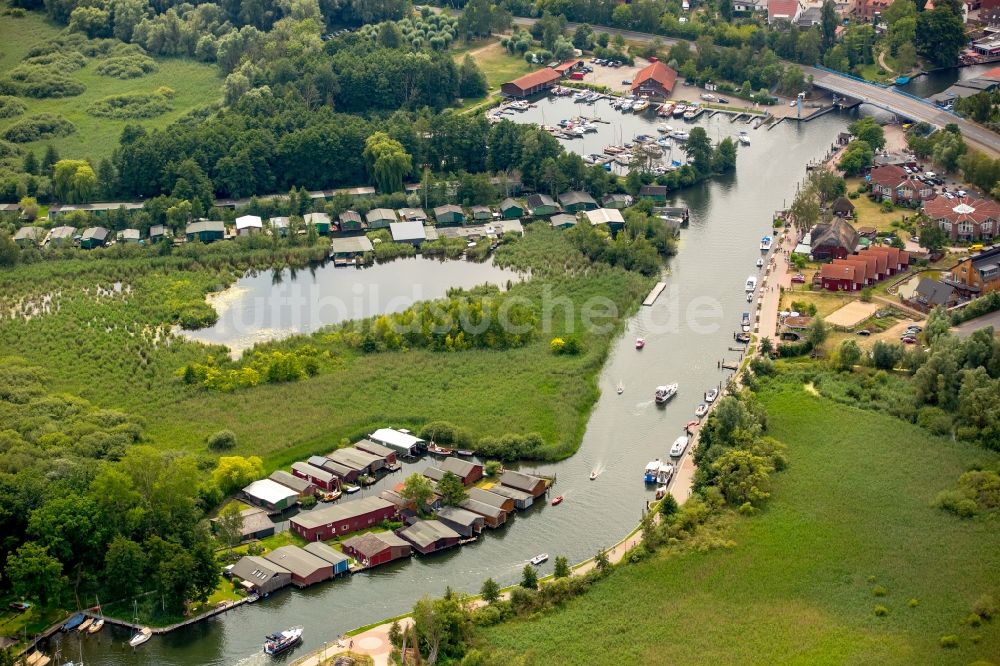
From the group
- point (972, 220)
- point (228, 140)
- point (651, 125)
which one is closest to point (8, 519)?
point (228, 140)

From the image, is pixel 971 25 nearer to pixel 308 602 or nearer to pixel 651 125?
pixel 651 125

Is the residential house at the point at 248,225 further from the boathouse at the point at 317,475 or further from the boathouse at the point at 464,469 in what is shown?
the boathouse at the point at 464,469

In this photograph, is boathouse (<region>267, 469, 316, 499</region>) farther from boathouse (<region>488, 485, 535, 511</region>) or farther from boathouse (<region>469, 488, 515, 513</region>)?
boathouse (<region>488, 485, 535, 511</region>)

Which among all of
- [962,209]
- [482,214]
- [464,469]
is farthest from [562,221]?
[464,469]

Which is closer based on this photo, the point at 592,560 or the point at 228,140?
the point at 592,560

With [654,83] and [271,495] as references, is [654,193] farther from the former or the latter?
[271,495]
